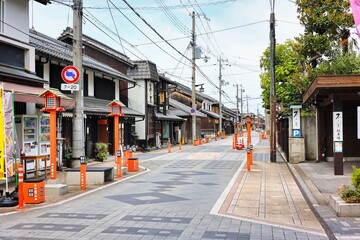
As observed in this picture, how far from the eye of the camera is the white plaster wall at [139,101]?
34688mm

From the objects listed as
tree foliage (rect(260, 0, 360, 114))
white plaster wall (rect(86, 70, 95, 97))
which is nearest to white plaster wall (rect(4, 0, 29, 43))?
white plaster wall (rect(86, 70, 95, 97))

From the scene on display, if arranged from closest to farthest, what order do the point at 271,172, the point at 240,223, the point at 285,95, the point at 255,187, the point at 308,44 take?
1. the point at 240,223
2. the point at 255,187
3. the point at 271,172
4. the point at 308,44
5. the point at 285,95

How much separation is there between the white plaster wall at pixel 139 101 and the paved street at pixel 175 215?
799 inches

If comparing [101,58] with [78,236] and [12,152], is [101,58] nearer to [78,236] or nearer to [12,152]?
[12,152]

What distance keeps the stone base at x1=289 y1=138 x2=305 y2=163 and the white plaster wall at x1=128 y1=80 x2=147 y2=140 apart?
52.6 ft

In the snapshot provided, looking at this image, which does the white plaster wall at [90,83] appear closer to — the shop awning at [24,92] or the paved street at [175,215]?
the shop awning at [24,92]

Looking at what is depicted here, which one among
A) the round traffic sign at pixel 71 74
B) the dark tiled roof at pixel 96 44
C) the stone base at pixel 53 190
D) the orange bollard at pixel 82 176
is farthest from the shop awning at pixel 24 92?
the dark tiled roof at pixel 96 44

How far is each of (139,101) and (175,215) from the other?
85.7ft

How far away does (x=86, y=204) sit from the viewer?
10.6 m

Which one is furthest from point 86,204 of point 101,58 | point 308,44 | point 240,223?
point 101,58

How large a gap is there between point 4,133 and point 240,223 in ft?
21.1

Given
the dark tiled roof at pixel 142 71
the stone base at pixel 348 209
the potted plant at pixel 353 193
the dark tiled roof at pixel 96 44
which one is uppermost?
the dark tiled roof at pixel 96 44

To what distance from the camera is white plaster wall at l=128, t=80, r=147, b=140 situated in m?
34.7

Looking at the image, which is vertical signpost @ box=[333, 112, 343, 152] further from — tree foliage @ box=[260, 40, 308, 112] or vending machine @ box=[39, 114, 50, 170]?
vending machine @ box=[39, 114, 50, 170]
